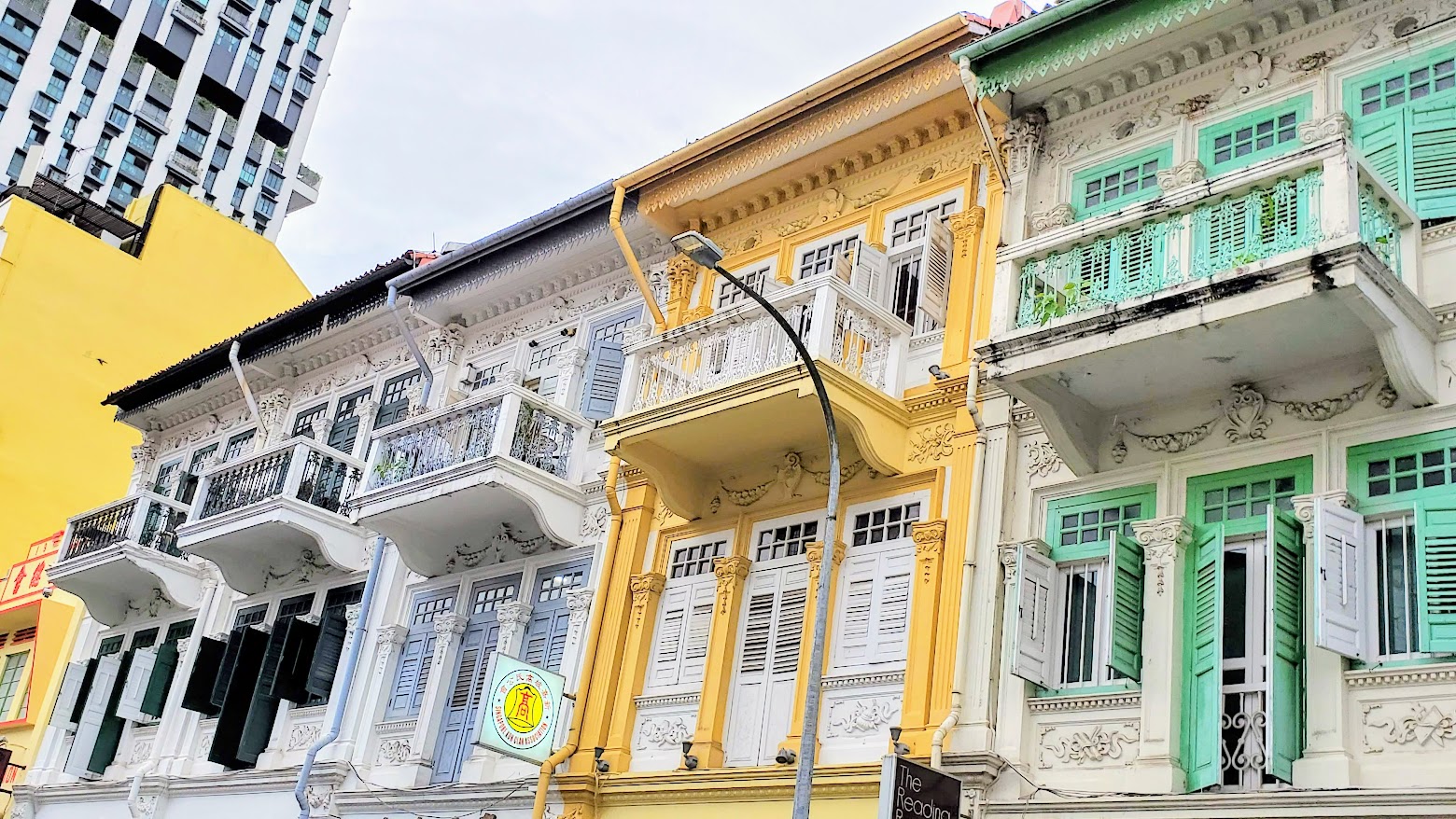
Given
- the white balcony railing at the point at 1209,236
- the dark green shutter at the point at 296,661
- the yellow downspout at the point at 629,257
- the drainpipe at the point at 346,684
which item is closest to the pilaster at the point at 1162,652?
the white balcony railing at the point at 1209,236

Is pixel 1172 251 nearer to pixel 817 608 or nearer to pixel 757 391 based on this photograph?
pixel 817 608

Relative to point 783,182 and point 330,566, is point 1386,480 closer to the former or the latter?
point 783,182

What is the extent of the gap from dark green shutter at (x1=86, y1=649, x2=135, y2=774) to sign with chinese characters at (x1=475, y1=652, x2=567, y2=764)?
30.5ft

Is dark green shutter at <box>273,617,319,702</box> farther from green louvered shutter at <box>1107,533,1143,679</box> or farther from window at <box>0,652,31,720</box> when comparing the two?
green louvered shutter at <box>1107,533,1143,679</box>

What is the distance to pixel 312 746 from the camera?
645 inches

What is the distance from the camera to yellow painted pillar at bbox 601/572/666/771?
14.0m

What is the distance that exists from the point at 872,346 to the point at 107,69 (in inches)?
2299

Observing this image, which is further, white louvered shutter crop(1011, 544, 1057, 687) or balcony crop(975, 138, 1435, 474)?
white louvered shutter crop(1011, 544, 1057, 687)

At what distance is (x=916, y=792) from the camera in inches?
405

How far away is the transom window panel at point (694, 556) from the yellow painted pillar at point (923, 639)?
7.84ft

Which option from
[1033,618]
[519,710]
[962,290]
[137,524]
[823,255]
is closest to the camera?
[1033,618]

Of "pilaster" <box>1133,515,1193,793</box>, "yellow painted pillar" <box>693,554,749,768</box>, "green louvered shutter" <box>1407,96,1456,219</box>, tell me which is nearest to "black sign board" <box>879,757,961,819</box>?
"pilaster" <box>1133,515,1193,793</box>

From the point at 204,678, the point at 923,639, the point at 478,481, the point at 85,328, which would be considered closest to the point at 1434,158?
the point at 923,639

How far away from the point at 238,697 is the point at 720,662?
7828 millimetres
